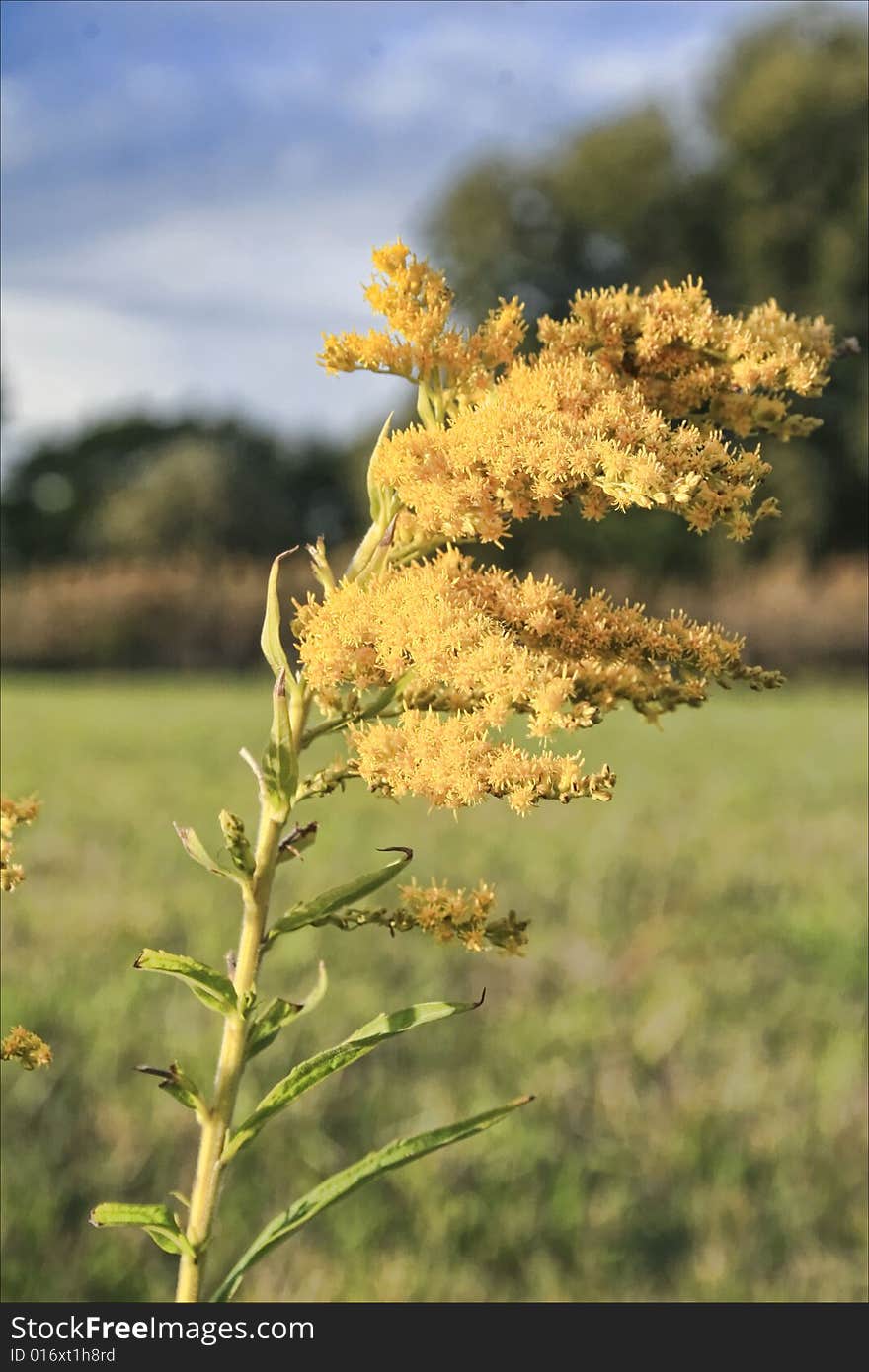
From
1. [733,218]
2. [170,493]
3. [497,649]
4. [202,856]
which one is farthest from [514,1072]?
[733,218]

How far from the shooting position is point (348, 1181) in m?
1.00

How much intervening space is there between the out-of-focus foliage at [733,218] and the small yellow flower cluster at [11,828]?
71.9ft

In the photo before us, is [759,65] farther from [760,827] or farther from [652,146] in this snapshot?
[760,827]

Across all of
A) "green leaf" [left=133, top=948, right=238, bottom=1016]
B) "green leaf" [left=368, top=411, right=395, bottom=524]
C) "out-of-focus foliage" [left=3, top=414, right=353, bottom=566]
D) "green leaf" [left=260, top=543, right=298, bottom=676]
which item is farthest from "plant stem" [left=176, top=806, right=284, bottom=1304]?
"out-of-focus foliage" [left=3, top=414, right=353, bottom=566]

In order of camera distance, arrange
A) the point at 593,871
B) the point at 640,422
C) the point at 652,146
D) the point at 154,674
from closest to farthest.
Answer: the point at 640,422 < the point at 593,871 < the point at 154,674 < the point at 652,146

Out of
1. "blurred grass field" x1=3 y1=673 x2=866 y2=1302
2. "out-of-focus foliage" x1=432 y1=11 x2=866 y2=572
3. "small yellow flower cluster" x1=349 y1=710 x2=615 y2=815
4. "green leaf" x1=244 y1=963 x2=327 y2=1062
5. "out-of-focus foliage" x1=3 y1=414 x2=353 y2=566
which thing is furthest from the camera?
"out-of-focus foliage" x1=3 y1=414 x2=353 y2=566

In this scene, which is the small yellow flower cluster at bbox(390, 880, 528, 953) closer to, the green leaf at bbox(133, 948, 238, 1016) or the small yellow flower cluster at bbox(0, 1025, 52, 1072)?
the green leaf at bbox(133, 948, 238, 1016)

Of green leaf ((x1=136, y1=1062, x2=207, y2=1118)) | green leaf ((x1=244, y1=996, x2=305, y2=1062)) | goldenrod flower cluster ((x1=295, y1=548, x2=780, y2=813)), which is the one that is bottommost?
green leaf ((x1=136, y1=1062, x2=207, y2=1118))

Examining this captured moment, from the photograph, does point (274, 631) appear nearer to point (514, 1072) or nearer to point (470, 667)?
point (470, 667)

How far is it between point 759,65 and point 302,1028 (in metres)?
27.1

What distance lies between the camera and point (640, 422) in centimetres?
91

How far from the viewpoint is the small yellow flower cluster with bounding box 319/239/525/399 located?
100 cm

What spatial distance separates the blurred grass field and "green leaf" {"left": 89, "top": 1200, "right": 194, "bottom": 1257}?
1.60m

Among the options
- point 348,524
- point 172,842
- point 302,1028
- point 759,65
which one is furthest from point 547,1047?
point 759,65
